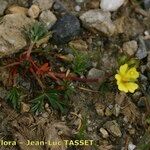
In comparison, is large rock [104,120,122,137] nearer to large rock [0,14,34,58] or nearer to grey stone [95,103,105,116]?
grey stone [95,103,105,116]

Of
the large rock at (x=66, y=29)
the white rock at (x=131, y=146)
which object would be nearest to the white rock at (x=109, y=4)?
the large rock at (x=66, y=29)

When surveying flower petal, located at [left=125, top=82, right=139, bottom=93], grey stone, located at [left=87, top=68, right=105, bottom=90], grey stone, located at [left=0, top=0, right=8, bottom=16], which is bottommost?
grey stone, located at [left=87, top=68, right=105, bottom=90]

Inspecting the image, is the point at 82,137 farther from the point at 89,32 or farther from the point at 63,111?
the point at 89,32

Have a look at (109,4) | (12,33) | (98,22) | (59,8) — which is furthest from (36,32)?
(109,4)

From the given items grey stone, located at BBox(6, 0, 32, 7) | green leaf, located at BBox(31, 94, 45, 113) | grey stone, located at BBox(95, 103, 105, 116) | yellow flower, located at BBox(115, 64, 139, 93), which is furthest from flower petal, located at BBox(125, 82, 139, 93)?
grey stone, located at BBox(6, 0, 32, 7)

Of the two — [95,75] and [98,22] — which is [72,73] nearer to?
[95,75]

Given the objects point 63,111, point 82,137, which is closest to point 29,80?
point 63,111
